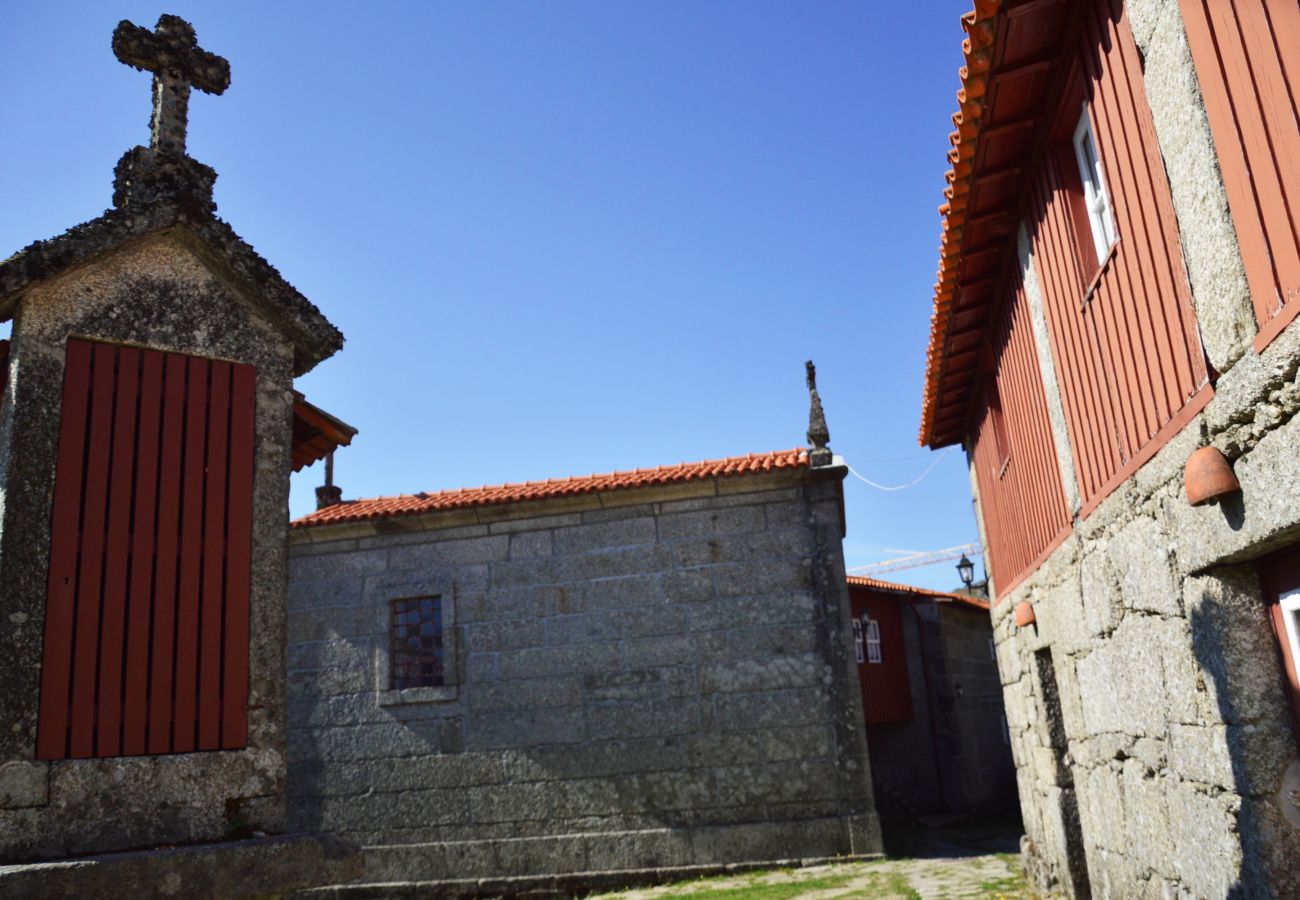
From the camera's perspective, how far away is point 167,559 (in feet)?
13.1

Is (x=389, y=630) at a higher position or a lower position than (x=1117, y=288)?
lower

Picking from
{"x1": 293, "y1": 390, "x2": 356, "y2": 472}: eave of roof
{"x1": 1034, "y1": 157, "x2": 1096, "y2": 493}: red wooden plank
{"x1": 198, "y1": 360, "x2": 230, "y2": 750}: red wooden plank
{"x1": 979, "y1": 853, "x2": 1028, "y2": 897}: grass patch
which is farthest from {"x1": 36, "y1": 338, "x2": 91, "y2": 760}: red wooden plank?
{"x1": 979, "y1": 853, "x2": 1028, "y2": 897}: grass patch

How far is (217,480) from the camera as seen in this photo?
420 centimetres

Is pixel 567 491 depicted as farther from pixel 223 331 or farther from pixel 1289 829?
pixel 1289 829

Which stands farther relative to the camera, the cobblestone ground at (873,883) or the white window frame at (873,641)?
the white window frame at (873,641)

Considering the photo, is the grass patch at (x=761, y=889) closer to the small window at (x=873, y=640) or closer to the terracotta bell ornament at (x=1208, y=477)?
the terracotta bell ornament at (x=1208, y=477)

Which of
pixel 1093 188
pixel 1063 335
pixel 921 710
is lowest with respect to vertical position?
pixel 921 710

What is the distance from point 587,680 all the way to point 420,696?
188cm

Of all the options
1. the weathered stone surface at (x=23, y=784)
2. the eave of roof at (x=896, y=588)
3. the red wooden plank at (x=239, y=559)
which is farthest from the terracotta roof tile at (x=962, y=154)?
the eave of roof at (x=896, y=588)

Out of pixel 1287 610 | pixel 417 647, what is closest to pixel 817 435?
pixel 417 647

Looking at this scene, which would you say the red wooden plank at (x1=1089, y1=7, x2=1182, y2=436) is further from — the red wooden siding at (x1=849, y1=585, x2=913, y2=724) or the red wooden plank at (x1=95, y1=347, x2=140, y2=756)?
the red wooden siding at (x1=849, y1=585, x2=913, y2=724)

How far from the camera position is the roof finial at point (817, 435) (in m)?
10.6

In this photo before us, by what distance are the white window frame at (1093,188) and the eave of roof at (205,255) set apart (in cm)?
354

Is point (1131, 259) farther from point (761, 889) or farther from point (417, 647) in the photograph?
point (417, 647)
